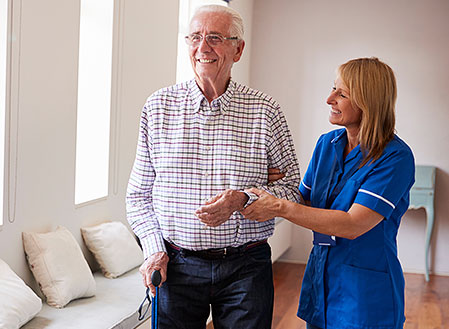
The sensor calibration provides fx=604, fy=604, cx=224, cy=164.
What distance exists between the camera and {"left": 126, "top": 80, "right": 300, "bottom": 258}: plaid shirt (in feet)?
5.63

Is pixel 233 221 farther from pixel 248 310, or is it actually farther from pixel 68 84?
pixel 68 84

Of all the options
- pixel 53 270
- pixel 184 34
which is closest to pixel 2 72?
pixel 53 270

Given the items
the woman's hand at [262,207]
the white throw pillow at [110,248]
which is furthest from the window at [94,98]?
the woman's hand at [262,207]

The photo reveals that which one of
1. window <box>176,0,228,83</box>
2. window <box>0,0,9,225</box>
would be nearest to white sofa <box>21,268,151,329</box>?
window <box>0,0,9,225</box>

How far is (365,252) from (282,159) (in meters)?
0.37

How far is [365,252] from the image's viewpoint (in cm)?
179

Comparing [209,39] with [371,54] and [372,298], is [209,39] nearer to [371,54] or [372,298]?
[372,298]

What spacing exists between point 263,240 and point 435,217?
14.1ft

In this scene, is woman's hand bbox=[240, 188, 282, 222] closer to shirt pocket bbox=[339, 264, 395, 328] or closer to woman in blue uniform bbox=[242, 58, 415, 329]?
woman in blue uniform bbox=[242, 58, 415, 329]

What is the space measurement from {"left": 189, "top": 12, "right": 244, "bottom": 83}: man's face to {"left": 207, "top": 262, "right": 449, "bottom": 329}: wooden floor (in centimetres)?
248

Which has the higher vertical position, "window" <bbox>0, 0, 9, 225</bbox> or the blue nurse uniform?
"window" <bbox>0, 0, 9, 225</bbox>

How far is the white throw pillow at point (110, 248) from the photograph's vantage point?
3.30m

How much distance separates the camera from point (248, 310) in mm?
1729

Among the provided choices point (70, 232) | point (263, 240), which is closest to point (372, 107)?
point (263, 240)
